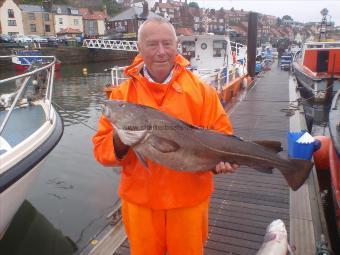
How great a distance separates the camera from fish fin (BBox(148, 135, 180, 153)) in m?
2.24

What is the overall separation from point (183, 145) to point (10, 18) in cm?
6106

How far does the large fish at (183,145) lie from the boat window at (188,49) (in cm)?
1539

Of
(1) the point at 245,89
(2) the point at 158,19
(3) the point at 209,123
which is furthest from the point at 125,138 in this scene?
(1) the point at 245,89

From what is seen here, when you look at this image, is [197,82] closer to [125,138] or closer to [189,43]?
[125,138]

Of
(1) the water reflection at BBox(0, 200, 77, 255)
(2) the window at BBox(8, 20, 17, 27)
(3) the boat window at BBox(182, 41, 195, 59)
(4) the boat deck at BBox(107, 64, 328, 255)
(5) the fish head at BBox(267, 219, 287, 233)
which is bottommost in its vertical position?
(1) the water reflection at BBox(0, 200, 77, 255)

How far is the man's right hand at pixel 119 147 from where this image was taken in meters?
2.31

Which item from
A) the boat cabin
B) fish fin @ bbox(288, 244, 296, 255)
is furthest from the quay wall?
fish fin @ bbox(288, 244, 296, 255)

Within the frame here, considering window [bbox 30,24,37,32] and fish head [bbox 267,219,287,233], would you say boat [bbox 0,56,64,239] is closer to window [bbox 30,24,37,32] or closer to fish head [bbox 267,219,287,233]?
fish head [bbox 267,219,287,233]

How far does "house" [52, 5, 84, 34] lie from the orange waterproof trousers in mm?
63683

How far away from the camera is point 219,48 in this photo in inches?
664

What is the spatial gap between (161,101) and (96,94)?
62.7 feet

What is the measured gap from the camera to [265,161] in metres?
2.54

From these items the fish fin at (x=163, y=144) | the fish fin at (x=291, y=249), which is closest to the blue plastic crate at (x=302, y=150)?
the fish fin at (x=291, y=249)

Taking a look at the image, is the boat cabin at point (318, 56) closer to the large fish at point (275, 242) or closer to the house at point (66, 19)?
the large fish at point (275, 242)
